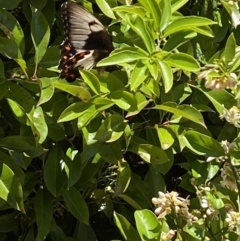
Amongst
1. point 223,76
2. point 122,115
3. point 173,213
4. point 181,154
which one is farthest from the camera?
point 181,154

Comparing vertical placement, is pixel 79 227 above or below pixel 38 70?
below

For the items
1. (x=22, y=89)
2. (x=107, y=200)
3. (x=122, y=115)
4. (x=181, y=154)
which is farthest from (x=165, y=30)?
(x=107, y=200)

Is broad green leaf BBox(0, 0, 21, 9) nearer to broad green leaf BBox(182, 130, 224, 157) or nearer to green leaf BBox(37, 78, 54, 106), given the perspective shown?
green leaf BBox(37, 78, 54, 106)

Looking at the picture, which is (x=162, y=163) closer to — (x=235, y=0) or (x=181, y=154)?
(x=181, y=154)

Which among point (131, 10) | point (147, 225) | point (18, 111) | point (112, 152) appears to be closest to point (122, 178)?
point (112, 152)

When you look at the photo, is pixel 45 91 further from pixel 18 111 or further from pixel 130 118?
pixel 130 118

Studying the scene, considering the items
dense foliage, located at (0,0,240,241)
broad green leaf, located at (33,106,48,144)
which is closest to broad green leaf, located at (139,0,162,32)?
dense foliage, located at (0,0,240,241)

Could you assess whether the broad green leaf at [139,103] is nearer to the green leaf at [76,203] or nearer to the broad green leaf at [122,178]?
the broad green leaf at [122,178]

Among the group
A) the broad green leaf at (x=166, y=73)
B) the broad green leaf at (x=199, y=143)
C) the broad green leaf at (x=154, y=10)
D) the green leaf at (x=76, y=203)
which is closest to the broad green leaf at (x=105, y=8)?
the broad green leaf at (x=154, y=10)
